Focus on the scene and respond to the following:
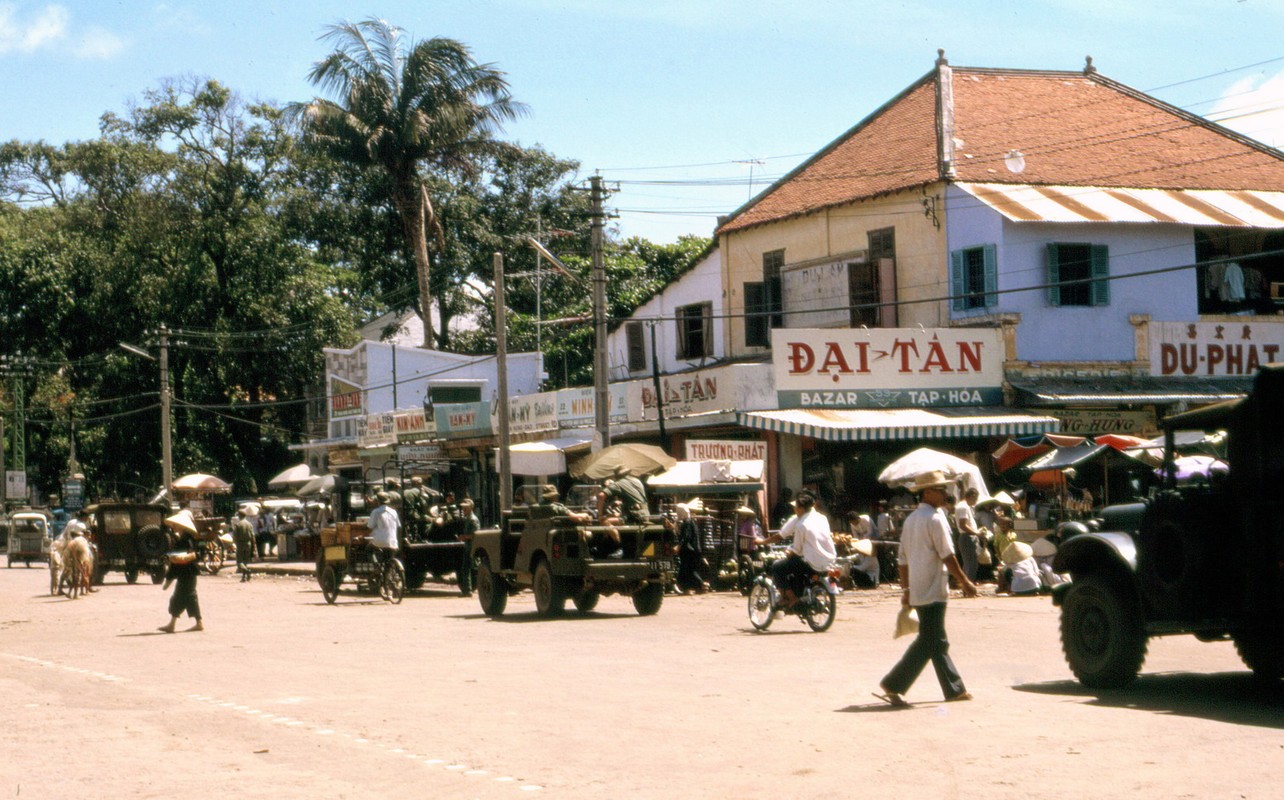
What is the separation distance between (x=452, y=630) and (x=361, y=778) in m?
10.9

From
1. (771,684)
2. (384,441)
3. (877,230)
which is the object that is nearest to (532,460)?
(877,230)

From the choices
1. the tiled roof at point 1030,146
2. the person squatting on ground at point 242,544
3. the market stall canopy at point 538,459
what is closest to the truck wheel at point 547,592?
the market stall canopy at point 538,459

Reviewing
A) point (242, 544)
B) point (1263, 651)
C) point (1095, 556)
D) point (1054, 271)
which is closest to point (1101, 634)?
point (1095, 556)

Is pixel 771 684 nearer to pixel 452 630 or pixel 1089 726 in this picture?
pixel 1089 726

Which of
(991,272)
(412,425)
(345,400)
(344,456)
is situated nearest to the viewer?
(991,272)

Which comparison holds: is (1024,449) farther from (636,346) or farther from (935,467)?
(636,346)

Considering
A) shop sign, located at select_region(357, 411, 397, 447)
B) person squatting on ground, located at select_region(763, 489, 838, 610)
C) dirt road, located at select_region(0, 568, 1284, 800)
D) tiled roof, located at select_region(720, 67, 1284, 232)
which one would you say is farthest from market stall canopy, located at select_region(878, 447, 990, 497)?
shop sign, located at select_region(357, 411, 397, 447)

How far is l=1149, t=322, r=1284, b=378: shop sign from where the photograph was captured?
106ft

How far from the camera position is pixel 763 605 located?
18328 millimetres

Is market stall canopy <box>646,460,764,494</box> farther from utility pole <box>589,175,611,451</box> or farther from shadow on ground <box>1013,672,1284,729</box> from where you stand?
shadow on ground <box>1013,672,1284,729</box>

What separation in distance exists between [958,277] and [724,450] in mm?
8118

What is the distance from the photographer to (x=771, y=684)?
508 inches

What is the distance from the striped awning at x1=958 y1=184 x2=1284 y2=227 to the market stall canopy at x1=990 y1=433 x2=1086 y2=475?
16.1ft

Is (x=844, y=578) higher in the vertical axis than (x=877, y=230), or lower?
lower
